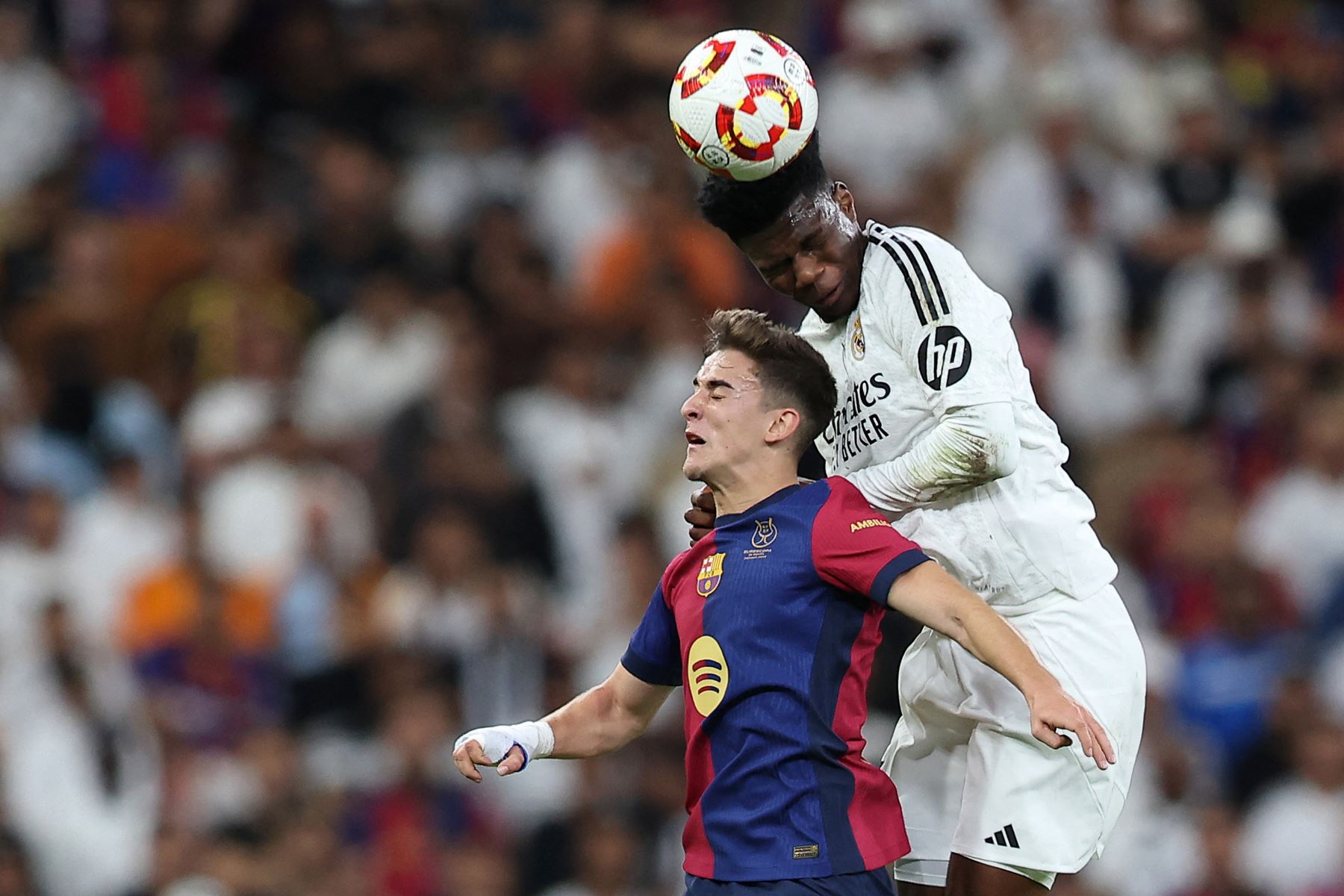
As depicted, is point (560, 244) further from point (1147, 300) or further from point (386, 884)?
point (386, 884)

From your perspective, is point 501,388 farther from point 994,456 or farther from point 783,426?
point 994,456

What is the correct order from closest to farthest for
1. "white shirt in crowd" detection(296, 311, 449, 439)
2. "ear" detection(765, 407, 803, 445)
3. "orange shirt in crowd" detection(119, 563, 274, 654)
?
"ear" detection(765, 407, 803, 445)
"orange shirt in crowd" detection(119, 563, 274, 654)
"white shirt in crowd" detection(296, 311, 449, 439)

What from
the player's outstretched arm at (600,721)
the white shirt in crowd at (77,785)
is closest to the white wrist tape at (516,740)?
the player's outstretched arm at (600,721)

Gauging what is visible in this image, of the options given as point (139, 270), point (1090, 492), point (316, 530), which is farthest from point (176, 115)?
point (1090, 492)

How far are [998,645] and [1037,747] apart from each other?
1.84ft

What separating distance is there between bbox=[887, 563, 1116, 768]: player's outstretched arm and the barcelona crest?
0.43 meters

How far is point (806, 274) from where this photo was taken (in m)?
4.87

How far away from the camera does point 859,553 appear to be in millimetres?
4582

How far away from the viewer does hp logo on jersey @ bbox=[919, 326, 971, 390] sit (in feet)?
15.4

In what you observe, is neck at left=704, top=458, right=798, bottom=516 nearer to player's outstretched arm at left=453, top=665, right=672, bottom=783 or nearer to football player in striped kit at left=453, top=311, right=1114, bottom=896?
football player in striped kit at left=453, top=311, right=1114, bottom=896

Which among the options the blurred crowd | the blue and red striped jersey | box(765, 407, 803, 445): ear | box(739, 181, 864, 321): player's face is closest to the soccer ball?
box(739, 181, 864, 321): player's face

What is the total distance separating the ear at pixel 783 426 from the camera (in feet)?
15.9

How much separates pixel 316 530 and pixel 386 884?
6.05ft

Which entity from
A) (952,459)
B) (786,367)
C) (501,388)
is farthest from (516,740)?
(501,388)
